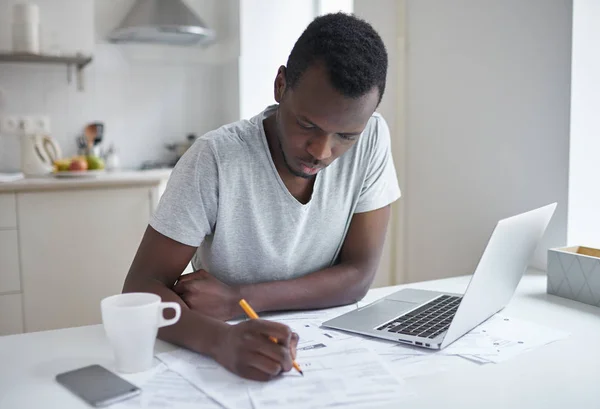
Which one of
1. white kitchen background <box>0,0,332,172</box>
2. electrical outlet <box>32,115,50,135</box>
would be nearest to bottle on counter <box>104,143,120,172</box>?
white kitchen background <box>0,0,332,172</box>

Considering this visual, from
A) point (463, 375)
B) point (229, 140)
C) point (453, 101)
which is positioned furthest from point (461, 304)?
point (453, 101)

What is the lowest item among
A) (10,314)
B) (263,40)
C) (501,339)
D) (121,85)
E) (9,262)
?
(10,314)

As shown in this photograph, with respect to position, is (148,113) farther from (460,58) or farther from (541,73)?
(541,73)

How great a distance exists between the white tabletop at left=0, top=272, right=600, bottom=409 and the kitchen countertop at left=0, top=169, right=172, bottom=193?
163 centimetres

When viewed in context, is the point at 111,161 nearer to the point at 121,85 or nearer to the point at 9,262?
the point at 121,85

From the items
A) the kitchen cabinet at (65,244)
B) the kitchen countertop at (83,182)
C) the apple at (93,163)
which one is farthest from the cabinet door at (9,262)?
the apple at (93,163)

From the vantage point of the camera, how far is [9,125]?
3029mm

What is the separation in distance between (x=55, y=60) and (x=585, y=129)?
8.01 ft

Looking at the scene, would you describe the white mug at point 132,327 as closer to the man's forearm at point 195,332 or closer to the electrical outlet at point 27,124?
the man's forearm at point 195,332

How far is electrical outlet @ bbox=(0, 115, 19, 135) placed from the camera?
3.02 m

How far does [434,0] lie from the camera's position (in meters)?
1.89

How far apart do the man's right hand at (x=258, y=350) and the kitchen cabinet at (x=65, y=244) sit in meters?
1.90

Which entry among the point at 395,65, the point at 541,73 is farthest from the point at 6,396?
the point at 395,65

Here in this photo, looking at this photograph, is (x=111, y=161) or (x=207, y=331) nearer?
(x=207, y=331)
